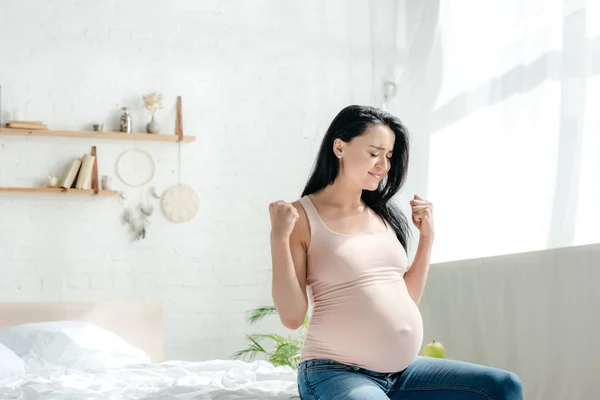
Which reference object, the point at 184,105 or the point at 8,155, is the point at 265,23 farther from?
the point at 8,155

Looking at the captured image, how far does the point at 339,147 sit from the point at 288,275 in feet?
1.29

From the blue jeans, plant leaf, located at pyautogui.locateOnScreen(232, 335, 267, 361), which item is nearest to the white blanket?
the blue jeans

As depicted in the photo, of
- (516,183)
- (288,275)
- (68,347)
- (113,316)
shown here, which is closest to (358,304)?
(288,275)

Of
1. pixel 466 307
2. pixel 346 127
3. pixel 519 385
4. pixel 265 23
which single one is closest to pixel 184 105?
pixel 265 23

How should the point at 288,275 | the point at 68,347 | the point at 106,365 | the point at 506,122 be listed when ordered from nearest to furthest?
the point at 288,275
the point at 506,122
the point at 106,365
the point at 68,347

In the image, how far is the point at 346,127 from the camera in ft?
6.39

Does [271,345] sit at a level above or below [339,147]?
below

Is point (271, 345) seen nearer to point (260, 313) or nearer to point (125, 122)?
point (260, 313)

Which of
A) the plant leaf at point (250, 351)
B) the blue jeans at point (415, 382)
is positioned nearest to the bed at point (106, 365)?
the blue jeans at point (415, 382)

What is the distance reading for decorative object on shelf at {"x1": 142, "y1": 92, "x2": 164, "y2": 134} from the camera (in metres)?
4.55

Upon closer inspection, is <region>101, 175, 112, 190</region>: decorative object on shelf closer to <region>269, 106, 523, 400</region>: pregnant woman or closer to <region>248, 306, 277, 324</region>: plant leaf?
<region>248, 306, 277, 324</region>: plant leaf

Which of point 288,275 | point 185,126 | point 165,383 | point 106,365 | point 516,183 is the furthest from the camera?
point 185,126

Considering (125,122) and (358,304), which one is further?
(125,122)

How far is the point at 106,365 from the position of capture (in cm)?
333
